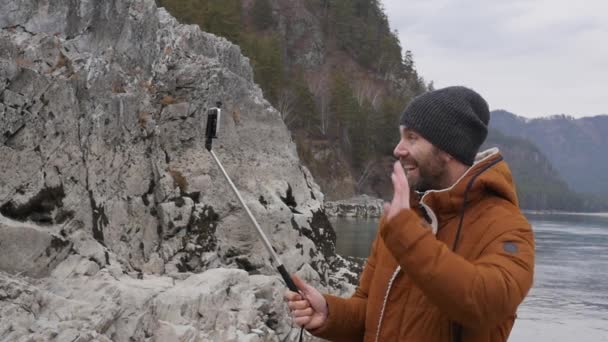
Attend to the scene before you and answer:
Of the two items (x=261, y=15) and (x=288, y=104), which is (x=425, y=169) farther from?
(x=261, y=15)

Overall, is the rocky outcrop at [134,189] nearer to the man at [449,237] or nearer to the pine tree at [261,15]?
the man at [449,237]

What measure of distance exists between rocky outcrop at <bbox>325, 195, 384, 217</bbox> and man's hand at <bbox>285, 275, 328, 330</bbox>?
56515 millimetres

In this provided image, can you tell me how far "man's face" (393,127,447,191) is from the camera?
2.70 m

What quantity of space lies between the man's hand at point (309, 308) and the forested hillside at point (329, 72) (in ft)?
169

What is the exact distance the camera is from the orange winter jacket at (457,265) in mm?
2258

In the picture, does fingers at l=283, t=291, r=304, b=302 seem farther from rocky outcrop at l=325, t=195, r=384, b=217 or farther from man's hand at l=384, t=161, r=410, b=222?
rocky outcrop at l=325, t=195, r=384, b=217

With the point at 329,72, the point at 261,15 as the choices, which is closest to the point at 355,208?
the point at 329,72

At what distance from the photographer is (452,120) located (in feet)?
8.89

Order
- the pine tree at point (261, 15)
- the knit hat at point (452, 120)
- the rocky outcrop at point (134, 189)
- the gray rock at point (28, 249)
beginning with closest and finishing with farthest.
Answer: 1. the knit hat at point (452, 120)
2. the gray rock at point (28, 249)
3. the rocky outcrop at point (134, 189)
4. the pine tree at point (261, 15)

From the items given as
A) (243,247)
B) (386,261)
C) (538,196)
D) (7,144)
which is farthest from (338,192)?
(538,196)

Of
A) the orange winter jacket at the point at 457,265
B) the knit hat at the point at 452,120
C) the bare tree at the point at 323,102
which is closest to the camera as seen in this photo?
the orange winter jacket at the point at 457,265

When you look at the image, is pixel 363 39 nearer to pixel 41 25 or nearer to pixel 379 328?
pixel 41 25

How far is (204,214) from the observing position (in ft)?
44.0

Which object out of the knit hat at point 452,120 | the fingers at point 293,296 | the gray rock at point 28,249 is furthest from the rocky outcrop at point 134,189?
the knit hat at point 452,120
